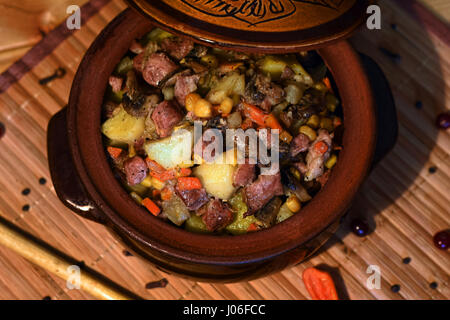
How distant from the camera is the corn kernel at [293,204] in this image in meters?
1.84

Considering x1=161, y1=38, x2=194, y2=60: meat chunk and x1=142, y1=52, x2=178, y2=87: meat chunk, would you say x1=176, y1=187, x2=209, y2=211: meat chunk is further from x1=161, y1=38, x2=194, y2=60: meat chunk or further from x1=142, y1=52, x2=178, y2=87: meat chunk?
x1=161, y1=38, x2=194, y2=60: meat chunk

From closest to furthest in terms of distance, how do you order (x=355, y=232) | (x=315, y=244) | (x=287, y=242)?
(x=287, y=242)
(x=315, y=244)
(x=355, y=232)

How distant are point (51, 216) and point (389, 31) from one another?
222 centimetres

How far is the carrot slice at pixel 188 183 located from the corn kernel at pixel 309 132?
1.62 ft

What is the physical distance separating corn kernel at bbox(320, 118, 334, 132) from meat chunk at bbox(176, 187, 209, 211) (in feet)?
2.00

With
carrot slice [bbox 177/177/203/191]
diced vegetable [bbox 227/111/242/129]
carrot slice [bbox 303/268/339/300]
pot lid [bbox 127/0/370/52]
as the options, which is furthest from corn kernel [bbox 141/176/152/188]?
carrot slice [bbox 303/268/339/300]

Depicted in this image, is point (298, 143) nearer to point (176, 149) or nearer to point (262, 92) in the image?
point (262, 92)

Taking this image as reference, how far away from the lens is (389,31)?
2.64 meters

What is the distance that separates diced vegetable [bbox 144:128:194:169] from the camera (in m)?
1.77

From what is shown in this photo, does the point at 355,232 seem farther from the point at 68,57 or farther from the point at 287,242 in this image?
the point at 68,57

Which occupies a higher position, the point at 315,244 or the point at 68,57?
the point at 68,57

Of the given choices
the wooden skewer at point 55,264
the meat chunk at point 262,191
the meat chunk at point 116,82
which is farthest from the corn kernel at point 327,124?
the wooden skewer at point 55,264

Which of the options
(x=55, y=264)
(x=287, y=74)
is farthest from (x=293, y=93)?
(x=55, y=264)

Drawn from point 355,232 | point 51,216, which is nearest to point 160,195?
point 51,216
